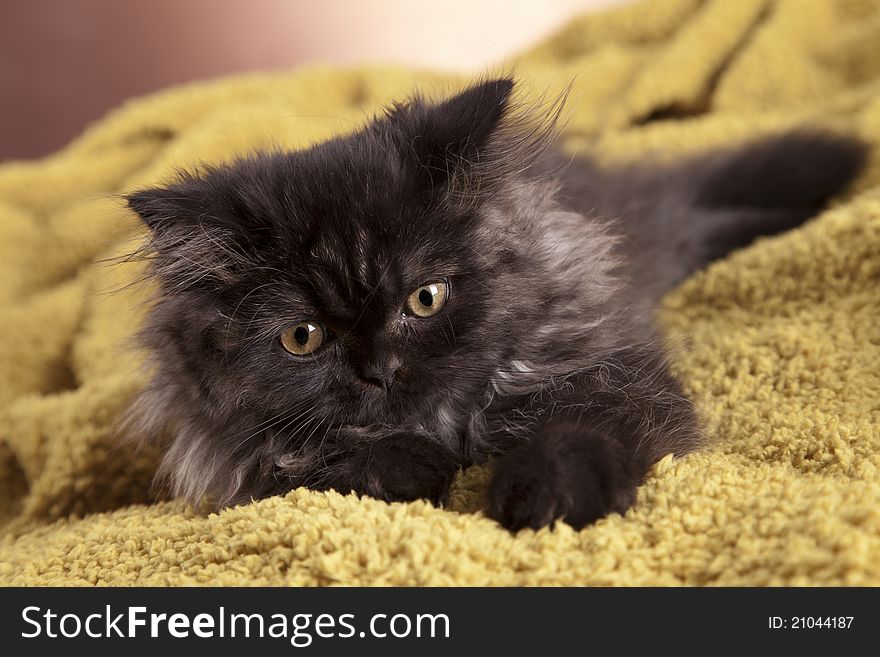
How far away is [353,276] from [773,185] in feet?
5.06

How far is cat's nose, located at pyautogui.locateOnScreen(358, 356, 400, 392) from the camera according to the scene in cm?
115

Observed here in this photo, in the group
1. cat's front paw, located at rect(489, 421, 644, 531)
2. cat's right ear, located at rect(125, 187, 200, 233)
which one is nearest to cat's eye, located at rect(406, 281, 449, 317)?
cat's front paw, located at rect(489, 421, 644, 531)

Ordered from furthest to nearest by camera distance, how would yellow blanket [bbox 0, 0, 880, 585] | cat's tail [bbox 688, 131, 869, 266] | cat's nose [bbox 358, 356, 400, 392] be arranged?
Result: 1. cat's tail [bbox 688, 131, 869, 266]
2. cat's nose [bbox 358, 356, 400, 392]
3. yellow blanket [bbox 0, 0, 880, 585]

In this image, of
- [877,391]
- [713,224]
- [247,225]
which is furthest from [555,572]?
[713,224]

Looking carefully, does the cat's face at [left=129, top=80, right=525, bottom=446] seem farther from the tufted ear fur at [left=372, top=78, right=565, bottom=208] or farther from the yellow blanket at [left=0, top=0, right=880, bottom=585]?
the yellow blanket at [left=0, top=0, right=880, bottom=585]

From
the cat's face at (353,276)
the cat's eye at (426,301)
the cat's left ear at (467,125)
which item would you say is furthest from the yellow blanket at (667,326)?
the cat's left ear at (467,125)

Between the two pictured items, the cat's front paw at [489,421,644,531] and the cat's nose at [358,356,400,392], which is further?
the cat's nose at [358,356,400,392]

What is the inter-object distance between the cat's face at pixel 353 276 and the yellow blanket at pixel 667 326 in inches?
6.8

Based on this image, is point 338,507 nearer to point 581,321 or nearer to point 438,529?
point 438,529

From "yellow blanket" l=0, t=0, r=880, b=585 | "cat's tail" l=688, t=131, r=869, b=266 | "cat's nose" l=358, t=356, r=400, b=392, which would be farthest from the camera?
"cat's tail" l=688, t=131, r=869, b=266

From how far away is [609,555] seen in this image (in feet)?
3.05

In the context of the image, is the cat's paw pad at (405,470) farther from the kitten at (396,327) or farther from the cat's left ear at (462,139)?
the cat's left ear at (462,139)

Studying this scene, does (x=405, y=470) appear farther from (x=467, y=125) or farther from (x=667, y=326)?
(x=667, y=326)

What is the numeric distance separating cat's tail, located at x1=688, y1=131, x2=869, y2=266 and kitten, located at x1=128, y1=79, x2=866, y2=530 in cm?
90
